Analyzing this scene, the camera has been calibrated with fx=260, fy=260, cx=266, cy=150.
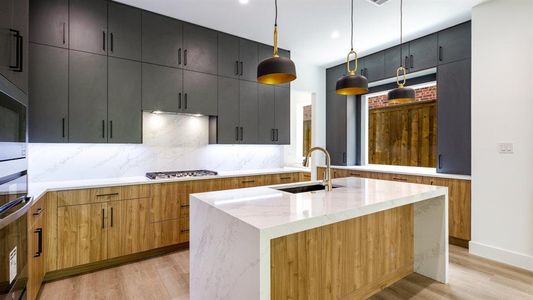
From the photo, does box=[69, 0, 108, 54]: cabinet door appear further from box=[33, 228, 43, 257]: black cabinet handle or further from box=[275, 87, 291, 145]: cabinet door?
box=[275, 87, 291, 145]: cabinet door

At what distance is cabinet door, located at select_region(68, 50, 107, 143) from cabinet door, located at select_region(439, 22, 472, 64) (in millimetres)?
4386

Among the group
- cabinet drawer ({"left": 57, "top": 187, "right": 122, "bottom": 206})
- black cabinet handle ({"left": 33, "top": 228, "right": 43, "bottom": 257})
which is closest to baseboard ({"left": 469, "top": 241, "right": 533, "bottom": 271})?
cabinet drawer ({"left": 57, "top": 187, "right": 122, "bottom": 206})

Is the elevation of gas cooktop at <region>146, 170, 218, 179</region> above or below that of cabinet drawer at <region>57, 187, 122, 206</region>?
above

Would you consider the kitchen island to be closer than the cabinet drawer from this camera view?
Yes

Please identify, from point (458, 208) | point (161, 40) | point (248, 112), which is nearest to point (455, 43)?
point (458, 208)

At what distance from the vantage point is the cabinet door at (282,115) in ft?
14.6

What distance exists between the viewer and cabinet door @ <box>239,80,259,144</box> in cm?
404

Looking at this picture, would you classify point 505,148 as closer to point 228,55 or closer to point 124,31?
point 228,55

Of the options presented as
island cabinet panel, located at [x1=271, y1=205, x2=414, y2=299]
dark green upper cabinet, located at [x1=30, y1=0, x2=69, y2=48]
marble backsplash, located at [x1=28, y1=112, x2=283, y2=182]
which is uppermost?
dark green upper cabinet, located at [x1=30, y1=0, x2=69, y2=48]

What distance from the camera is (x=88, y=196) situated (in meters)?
2.70

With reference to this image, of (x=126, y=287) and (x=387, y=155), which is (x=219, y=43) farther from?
(x=387, y=155)

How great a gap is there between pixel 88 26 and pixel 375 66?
420 cm

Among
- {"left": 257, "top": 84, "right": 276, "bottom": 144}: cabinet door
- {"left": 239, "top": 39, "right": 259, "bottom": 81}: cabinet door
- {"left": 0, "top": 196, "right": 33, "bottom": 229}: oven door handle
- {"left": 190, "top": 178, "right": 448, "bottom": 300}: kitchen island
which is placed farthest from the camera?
{"left": 257, "top": 84, "right": 276, "bottom": 144}: cabinet door

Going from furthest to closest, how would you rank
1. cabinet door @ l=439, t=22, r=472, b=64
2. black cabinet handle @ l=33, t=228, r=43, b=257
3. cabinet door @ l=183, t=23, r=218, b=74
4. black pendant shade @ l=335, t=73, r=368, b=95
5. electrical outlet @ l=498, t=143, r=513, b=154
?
cabinet door @ l=183, t=23, r=218, b=74 → cabinet door @ l=439, t=22, r=472, b=64 → electrical outlet @ l=498, t=143, r=513, b=154 → black pendant shade @ l=335, t=73, r=368, b=95 → black cabinet handle @ l=33, t=228, r=43, b=257
